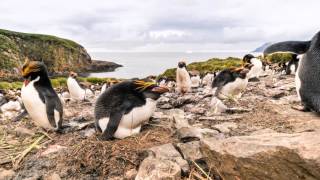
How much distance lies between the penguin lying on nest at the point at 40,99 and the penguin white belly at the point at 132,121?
133 centimetres

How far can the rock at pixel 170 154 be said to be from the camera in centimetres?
447

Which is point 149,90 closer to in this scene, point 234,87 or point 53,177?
point 53,177

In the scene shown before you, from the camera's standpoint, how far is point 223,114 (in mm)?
6773

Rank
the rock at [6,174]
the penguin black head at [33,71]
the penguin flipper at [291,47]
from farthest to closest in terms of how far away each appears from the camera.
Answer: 1. the penguin black head at [33,71]
2. the penguin flipper at [291,47]
3. the rock at [6,174]

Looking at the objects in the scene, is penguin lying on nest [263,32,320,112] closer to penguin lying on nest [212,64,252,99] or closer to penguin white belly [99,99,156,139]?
penguin white belly [99,99,156,139]

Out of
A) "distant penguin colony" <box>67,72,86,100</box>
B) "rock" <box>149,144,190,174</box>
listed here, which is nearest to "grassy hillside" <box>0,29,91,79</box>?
"distant penguin colony" <box>67,72,86,100</box>

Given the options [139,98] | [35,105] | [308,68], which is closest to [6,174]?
[35,105]

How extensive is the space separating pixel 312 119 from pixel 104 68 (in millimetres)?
93405

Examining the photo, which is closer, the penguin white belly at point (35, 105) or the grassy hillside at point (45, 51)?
the penguin white belly at point (35, 105)

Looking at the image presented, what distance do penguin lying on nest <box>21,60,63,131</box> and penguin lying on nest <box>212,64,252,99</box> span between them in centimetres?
389

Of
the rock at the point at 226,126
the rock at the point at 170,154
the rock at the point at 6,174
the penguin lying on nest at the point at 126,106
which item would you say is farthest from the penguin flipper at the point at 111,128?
the rock at the point at 226,126

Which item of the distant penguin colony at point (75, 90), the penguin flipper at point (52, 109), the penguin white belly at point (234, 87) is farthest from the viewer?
the distant penguin colony at point (75, 90)

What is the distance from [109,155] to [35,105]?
8.08ft

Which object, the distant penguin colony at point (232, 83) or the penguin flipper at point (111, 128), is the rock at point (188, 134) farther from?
the distant penguin colony at point (232, 83)
